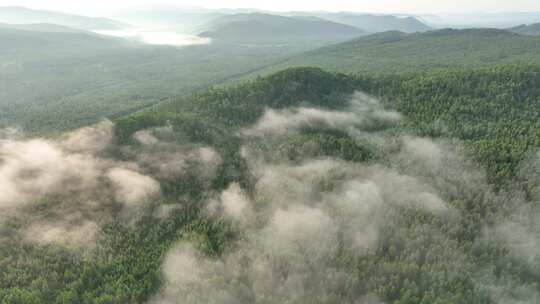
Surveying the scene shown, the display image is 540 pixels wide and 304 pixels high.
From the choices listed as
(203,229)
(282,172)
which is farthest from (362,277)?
(282,172)

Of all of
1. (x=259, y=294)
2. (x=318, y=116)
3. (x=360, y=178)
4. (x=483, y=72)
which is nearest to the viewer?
(x=259, y=294)

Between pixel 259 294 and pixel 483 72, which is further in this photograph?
pixel 483 72

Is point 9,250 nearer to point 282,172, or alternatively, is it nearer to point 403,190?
point 282,172

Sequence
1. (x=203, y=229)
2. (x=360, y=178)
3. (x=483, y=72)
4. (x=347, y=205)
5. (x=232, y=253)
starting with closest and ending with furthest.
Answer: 1. (x=232, y=253)
2. (x=203, y=229)
3. (x=347, y=205)
4. (x=360, y=178)
5. (x=483, y=72)

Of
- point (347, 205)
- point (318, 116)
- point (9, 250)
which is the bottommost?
point (9, 250)

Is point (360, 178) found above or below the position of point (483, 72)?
below

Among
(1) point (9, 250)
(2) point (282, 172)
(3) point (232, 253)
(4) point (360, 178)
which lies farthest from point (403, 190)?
(1) point (9, 250)
